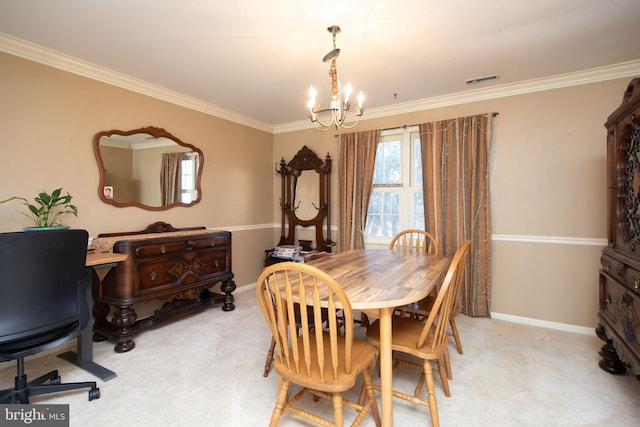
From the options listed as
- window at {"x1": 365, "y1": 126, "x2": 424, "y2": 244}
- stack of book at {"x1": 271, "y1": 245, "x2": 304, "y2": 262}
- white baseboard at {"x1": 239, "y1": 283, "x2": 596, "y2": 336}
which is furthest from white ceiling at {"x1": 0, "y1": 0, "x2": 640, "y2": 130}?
white baseboard at {"x1": 239, "y1": 283, "x2": 596, "y2": 336}

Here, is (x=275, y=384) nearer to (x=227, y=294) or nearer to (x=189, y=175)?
(x=227, y=294)

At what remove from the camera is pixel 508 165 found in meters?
3.10

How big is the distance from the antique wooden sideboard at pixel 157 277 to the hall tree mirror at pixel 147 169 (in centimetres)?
32

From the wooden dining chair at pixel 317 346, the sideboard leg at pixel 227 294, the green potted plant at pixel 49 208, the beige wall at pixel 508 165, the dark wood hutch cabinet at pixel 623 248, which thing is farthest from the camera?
the sideboard leg at pixel 227 294

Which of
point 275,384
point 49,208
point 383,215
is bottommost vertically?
point 275,384

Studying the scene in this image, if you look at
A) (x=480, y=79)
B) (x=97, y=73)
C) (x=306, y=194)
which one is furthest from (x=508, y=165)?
(x=97, y=73)

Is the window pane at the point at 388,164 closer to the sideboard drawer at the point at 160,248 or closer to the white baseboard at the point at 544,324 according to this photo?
the white baseboard at the point at 544,324

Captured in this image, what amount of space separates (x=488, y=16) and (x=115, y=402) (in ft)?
10.7

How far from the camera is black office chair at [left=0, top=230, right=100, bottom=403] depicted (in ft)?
4.88

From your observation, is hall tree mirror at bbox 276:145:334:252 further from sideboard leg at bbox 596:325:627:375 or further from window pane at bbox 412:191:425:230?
sideboard leg at bbox 596:325:627:375

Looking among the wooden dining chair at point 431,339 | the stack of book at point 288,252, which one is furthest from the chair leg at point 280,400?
the stack of book at point 288,252

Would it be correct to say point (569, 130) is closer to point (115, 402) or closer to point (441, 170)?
point (441, 170)

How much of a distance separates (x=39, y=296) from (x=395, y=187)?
3.28 metres

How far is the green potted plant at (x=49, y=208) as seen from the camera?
7.29 ft
